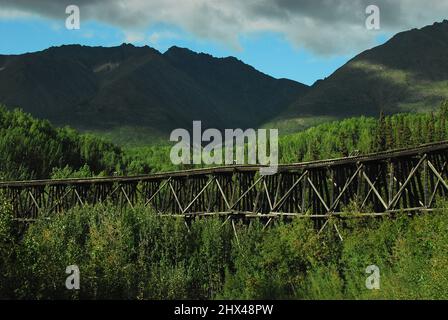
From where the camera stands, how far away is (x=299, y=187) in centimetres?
2619

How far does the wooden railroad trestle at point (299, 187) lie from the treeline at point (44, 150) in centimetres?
2576

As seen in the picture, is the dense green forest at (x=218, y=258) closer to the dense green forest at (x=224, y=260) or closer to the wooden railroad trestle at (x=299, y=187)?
the dense green forest at (x=224, y=260)

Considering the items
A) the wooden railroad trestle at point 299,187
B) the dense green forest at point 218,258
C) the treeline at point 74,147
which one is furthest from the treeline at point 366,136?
the dense green forest at point 218,258

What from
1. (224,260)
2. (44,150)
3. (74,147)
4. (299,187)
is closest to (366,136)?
(74,147)

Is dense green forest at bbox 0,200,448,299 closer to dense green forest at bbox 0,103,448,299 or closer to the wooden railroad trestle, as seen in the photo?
dense green forest at bbox 0,103,448,299

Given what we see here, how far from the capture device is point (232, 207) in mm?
26312

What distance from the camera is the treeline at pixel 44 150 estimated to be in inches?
2933

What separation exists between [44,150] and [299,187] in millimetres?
65585

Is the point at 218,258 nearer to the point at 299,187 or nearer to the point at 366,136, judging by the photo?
the point at 299,187

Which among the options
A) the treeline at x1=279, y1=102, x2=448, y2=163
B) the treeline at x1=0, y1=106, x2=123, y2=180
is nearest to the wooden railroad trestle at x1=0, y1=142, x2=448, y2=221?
the treeline at x1=0, y1=106, x2=123, y2=180

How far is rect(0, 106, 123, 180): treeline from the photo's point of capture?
74488mm

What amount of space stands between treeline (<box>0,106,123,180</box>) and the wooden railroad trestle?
2576 cm
